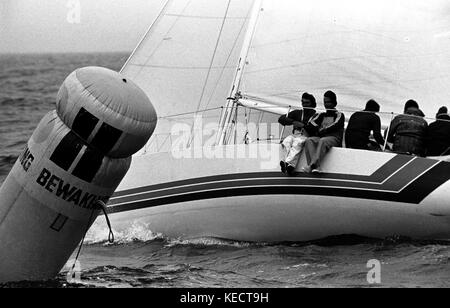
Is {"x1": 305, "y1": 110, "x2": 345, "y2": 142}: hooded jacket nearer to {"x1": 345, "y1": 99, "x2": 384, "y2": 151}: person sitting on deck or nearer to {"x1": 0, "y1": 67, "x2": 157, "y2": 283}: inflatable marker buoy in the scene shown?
{"x1": 345, "y1": 99, "x2": 384, "y2": 151}: person sitting on deck

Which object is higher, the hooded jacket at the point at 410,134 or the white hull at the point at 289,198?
the hooded jacket at the point at 410,134

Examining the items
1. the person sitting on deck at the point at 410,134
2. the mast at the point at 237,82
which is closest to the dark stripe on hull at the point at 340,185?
the person sitting on deck at the point at 410,134

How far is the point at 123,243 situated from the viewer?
431 inches

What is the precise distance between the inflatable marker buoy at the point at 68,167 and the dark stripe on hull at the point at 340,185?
7.78 ft

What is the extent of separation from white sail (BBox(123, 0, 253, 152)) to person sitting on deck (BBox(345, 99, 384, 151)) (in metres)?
2.58

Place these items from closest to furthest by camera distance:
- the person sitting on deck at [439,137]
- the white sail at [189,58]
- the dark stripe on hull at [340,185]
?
the dark stripe on hull at [340,185]
the person sitting on deck at [439,137]
the white sail at [189,58]

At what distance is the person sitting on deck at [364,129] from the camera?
33.9 feet

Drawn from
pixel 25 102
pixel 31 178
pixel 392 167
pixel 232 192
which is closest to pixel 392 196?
pixel 392 167

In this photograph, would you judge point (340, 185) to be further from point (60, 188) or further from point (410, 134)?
point (60, 188)

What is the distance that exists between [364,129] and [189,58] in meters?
3.23

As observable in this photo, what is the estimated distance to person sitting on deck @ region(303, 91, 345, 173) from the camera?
10.0 metres

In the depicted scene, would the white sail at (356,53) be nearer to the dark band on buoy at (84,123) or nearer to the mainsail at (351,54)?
the mainsail at (351,54)

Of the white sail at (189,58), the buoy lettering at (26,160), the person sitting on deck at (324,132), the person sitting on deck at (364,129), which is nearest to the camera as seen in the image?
the buoy lettering at (26,160)
